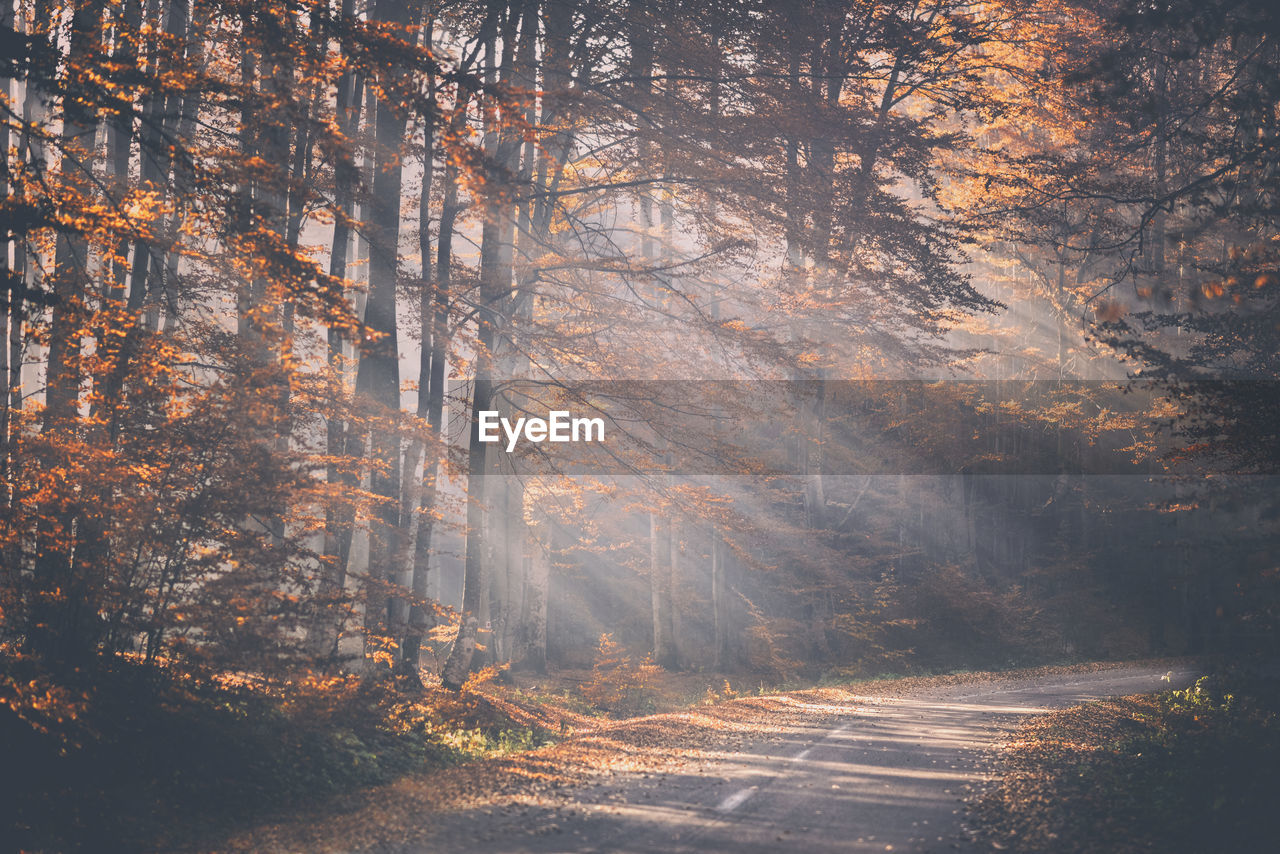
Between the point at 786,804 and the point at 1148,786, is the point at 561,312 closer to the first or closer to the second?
the point at 786,804

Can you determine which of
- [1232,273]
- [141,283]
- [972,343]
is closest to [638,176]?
[141,283]

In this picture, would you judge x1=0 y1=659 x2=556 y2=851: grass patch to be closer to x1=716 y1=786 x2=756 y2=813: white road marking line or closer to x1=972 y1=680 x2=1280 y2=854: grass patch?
x1=716 y1=786 x2=756 y2=813: white road marking line

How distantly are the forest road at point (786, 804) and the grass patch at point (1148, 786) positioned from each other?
0.43 m

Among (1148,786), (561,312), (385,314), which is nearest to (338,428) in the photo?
(385,314)

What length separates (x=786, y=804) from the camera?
7.54 m

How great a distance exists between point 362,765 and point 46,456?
4.06 meters

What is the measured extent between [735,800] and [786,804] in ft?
1.36

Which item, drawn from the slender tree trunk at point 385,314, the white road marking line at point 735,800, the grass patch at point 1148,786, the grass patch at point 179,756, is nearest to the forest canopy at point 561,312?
the slender tree trunk at point 385,314

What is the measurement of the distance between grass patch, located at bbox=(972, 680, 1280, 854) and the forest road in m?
0.43

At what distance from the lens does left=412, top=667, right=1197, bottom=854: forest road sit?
6445 mm

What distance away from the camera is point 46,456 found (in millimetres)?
7906

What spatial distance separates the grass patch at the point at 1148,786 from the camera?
6.64 m

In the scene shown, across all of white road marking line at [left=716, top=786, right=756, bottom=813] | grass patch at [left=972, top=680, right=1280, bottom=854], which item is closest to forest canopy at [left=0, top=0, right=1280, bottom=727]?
grass patch at [left=972, top=680, right=1280, bottom=854]

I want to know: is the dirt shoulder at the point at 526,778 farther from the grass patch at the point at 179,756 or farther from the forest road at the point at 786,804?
the grass patch at the point at 179,756
